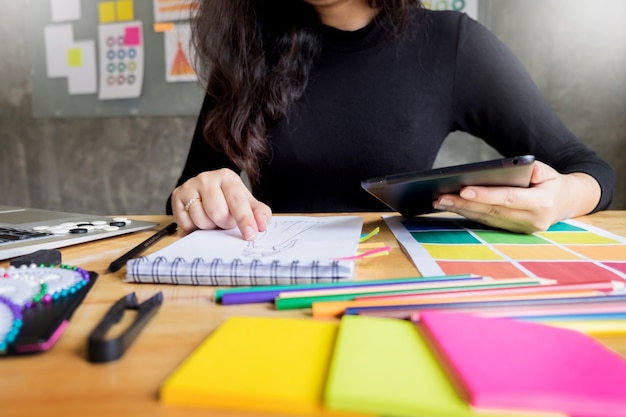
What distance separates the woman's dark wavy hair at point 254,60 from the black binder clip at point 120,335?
570 mm

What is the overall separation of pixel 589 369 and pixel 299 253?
241 millimetres

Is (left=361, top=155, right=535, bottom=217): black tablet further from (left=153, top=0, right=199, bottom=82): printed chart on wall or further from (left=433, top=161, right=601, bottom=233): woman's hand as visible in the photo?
(left=153, top=0, right=199, bottom=82): printed chart on wall

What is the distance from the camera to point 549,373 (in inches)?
7.0

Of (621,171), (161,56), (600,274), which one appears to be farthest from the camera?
(161,56)

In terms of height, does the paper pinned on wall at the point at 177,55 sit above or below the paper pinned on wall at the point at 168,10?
below

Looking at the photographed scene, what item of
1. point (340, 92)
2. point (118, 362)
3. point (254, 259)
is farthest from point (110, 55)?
point (118, 362)

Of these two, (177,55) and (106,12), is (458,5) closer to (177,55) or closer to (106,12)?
(177,55)

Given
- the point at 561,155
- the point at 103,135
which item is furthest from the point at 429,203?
the point at 103,135

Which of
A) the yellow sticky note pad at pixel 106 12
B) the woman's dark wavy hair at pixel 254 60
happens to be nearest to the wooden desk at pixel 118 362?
the woman's dark wavy hair at pixel 254 60

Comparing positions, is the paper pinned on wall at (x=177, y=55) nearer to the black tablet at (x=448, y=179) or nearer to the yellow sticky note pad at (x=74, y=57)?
the yellow sticky note pad at (x=74, y=57)

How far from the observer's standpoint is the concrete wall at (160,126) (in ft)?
4.61

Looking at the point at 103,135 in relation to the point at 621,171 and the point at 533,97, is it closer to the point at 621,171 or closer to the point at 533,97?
the point at 533,97

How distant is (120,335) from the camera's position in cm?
23

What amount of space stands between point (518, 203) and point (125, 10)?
1.70 metres
